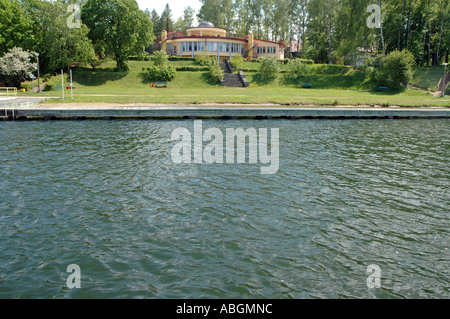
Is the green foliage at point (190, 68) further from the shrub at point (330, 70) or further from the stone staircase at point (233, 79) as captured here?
the shrub at point (330, 70)

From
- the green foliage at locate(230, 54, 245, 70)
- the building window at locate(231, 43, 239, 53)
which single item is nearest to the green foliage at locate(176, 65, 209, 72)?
the green foliage at locate(230, 54, 245, 70)

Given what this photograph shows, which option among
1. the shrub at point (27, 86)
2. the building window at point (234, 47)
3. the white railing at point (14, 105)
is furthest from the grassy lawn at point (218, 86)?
the building window at point (234, 47)

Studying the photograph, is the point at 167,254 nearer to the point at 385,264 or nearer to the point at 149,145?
the point at 385,264

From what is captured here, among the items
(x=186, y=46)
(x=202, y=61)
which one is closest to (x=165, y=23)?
(x=186, y=46)

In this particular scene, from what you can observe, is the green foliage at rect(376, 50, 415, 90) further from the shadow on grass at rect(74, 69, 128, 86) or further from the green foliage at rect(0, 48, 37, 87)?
the green foliage at rect(0, 48, 37, 87)

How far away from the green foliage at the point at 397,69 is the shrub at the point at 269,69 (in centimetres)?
1402

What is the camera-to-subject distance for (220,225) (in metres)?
9.09

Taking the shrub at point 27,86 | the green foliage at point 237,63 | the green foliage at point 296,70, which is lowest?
the shrub at point 27,86

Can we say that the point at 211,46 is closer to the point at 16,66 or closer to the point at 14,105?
the point at 16,66

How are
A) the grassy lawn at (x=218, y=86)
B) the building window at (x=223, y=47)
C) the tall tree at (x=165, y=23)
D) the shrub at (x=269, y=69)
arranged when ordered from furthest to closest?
the tall tree at (x=165, y=23)
the building window at (x=223, y=47)
the shrub at (x=269, y=69)
the grassy lawn at (x=218, y=86)

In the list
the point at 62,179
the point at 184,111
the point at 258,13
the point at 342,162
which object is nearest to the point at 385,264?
the point at 342,162

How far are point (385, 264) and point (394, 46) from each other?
62381 mm

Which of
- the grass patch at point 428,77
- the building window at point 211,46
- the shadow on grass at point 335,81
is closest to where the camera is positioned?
the grass patch at point 428,77

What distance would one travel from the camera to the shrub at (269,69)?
51250 millimetres
